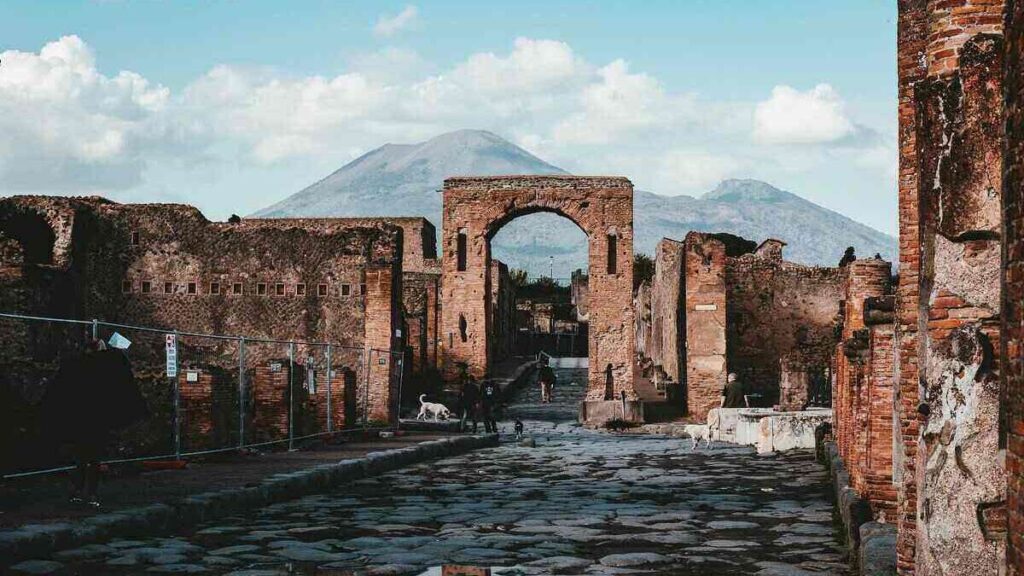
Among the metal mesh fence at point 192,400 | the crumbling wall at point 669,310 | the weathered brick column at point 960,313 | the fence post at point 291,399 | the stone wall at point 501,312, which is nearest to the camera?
the weathered brick column at point 960,313

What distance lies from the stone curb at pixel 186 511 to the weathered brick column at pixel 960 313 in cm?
467

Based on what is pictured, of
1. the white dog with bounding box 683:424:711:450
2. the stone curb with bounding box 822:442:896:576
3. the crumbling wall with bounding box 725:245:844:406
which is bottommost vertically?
the white dog with bounding box 683:424:711:450

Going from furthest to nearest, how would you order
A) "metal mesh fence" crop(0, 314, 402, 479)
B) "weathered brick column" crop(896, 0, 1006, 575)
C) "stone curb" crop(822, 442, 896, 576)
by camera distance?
"metal mesh fence" crop(0, 314, 402, 479) < "stone curb" crop(822, 442, 896, 576) < "weathered brick column" crop(896, 0, 1006, 575)

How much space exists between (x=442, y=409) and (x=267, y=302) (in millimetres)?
3883

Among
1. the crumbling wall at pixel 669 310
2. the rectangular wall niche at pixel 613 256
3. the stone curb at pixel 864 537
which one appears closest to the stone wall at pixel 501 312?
the crumbling wall at pixel 669 310

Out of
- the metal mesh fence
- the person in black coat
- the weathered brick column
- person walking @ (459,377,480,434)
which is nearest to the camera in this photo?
the weathered brick column

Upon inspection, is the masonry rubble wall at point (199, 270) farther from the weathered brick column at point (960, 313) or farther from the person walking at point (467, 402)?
the weathered brick column at point (960, 313)

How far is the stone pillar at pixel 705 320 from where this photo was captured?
86.7 feet

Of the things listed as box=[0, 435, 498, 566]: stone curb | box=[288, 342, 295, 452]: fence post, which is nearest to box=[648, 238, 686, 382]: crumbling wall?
box=[288, 342, 295, 452]: fence post

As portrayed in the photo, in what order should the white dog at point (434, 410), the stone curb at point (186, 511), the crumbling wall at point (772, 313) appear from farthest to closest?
the crumbling wall at point (772, 313) → the white dog at point (434, 410) → the stone curb at point (186, 511)

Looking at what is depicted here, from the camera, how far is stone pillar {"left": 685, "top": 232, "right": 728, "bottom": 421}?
26422 millimetres

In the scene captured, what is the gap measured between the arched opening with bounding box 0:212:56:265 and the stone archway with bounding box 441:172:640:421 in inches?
382

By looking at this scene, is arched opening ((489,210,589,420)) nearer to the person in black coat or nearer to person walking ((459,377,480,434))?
person walking ((459,377,480,434))

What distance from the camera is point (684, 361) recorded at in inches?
1143
